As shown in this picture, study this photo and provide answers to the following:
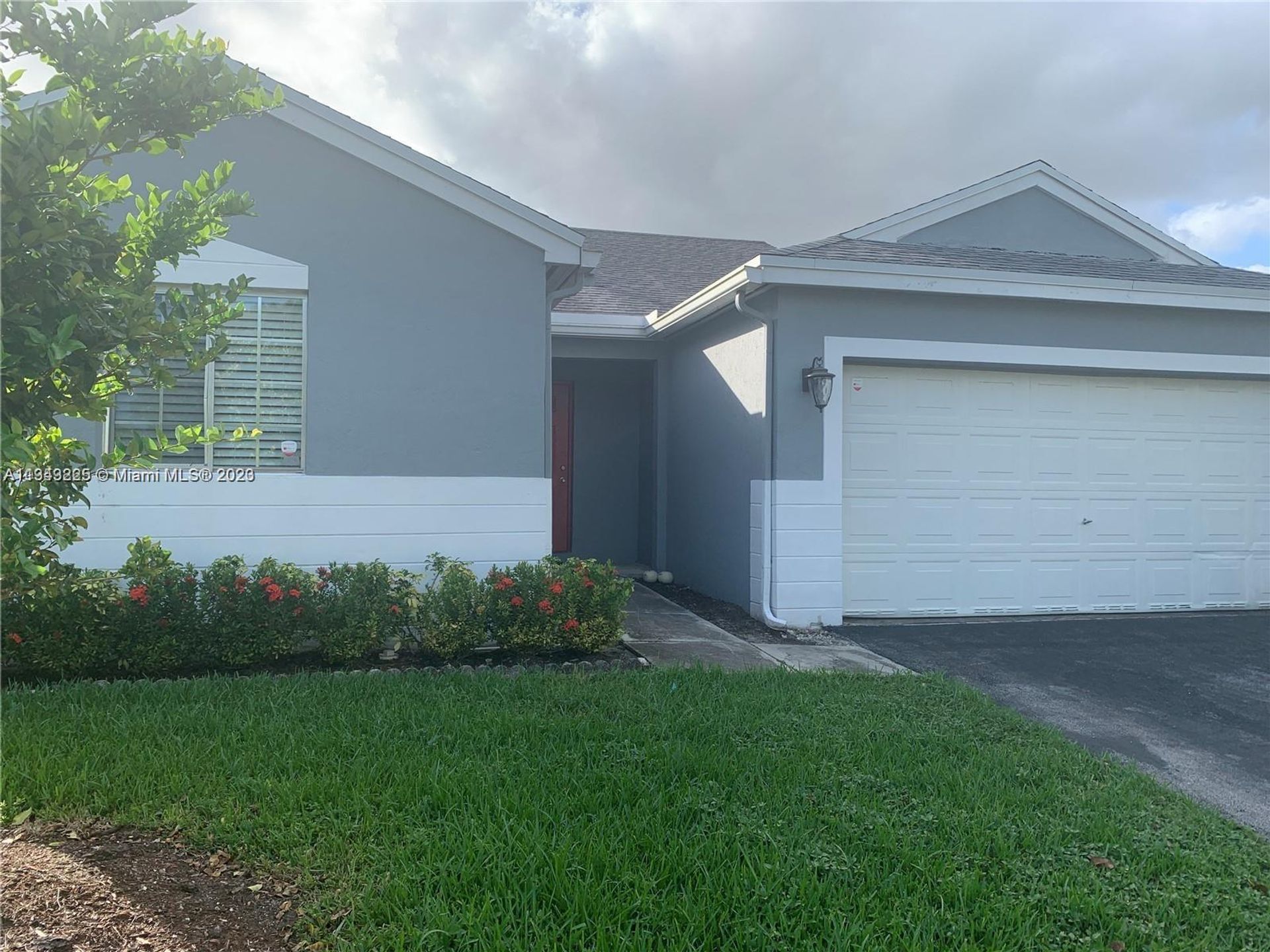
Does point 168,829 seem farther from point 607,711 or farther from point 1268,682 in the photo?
point 1268,682

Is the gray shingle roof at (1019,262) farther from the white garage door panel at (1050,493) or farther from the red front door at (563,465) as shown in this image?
the red front door at (563,465)

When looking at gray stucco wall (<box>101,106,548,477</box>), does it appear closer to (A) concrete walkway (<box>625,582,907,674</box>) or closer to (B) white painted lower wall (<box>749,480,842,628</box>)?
(A) concrete walkway (<box>625,582,907,674</box>)

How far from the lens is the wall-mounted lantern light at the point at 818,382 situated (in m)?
8.14

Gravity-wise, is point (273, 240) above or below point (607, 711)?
above

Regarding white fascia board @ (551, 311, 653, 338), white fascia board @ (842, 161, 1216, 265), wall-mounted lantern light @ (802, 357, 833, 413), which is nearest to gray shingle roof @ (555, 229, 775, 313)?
white fascia board @ (551, 311, 653, 338)

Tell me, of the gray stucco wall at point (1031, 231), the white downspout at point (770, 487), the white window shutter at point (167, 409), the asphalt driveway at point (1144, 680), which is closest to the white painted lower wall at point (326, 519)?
the white window shutter at point (167, 409)

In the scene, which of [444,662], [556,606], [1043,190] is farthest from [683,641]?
[1043,190]

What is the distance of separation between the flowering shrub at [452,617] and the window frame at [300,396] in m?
1.65

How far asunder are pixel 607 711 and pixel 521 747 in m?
0.85

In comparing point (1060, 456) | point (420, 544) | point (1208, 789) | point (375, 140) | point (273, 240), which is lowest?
point (1208, 789)

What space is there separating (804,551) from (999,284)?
3.25 m

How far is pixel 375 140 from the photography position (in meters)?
7.05

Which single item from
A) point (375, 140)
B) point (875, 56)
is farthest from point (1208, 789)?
point (875, 56)

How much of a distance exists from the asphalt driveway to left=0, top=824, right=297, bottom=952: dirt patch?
4.29 metres
